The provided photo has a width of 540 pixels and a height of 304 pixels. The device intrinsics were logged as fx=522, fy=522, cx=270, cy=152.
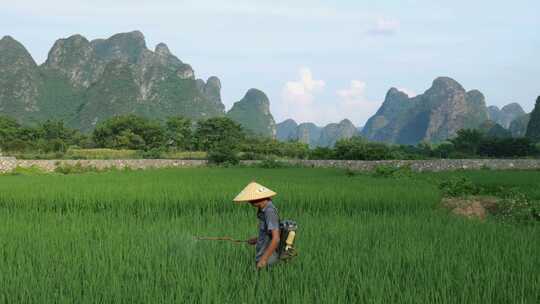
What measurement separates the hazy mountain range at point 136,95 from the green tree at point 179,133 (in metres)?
25.6

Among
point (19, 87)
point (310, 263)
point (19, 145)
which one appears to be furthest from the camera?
point (19, 87)

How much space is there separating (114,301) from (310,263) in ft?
5.44

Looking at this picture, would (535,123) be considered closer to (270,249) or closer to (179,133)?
(179,133)

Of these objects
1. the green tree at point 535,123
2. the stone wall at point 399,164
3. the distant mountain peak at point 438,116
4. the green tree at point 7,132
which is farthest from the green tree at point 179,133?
the distant mountain peak at point 438,116

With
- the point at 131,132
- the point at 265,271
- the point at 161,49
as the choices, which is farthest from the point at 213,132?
the point at 161,49

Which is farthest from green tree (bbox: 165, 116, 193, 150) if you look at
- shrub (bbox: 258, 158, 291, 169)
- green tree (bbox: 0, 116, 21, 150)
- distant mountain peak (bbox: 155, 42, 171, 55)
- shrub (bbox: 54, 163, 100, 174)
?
distant mountain peak (bbox: 155, 42, 171, 55)

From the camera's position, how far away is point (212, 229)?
650cm

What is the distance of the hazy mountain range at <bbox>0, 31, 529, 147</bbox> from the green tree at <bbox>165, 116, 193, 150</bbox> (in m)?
25.6

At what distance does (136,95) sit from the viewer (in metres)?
81.3

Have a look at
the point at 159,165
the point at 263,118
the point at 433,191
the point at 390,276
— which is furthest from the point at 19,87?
the point at 390,276

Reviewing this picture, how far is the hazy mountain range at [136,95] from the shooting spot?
80000mm

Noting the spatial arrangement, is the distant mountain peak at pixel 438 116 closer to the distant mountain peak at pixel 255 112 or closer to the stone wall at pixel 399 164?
the distant mountain peak at pixel 255 112

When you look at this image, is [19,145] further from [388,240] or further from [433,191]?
[388,240]

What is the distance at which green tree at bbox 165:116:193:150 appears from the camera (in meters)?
41.9
